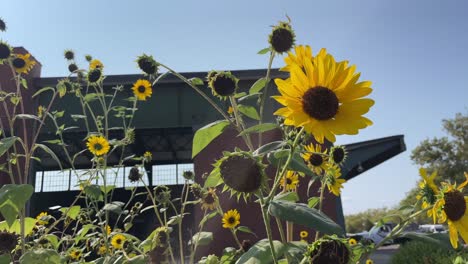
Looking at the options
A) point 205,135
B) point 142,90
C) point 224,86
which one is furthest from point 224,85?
point 142,90

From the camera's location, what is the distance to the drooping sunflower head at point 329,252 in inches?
28.2

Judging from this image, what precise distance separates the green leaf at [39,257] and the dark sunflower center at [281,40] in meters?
0.94

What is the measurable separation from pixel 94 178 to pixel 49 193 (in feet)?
41.0

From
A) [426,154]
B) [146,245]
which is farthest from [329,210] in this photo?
[426,154]

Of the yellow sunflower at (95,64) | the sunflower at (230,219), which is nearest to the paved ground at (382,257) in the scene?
the sunflower at (230,219)

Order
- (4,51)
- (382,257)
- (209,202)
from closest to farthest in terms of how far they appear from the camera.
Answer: (4,51), (209,202), (382,257)

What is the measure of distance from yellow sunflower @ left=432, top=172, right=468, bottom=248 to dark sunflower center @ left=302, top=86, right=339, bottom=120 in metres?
0.37

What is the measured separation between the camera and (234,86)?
3.91 ft

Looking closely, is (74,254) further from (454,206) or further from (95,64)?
(454,206)

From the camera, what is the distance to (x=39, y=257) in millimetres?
1344

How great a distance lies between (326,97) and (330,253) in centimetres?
29

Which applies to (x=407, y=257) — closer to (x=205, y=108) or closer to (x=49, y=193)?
(x=205, y=108)

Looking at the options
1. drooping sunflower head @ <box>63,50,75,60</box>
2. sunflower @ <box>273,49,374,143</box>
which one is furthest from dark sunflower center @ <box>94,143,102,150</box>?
sunflower @ <box>273,49,374,143</box>

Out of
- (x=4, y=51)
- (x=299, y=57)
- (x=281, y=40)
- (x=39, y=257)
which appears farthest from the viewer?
(x=4, y=51)
